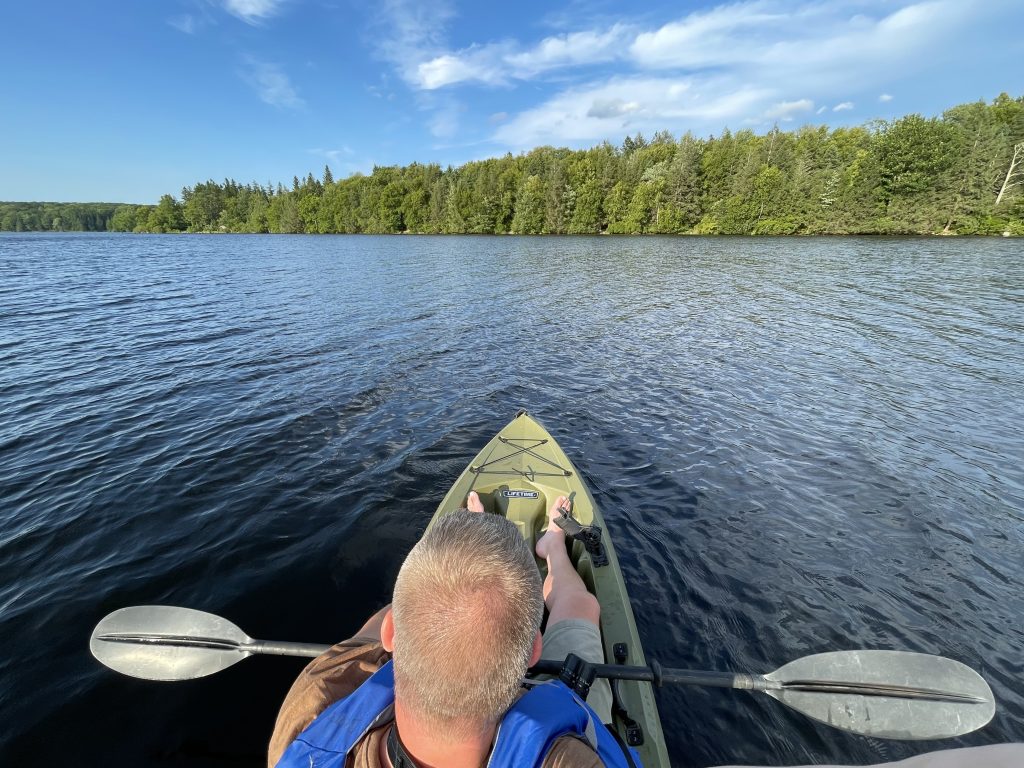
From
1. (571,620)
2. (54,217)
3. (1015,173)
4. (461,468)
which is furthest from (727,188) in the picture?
(54,217)

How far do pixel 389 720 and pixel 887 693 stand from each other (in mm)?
3715

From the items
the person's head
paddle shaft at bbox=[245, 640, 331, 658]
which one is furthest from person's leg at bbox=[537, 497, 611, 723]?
the person's head

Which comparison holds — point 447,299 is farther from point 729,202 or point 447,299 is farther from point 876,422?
point 729,202

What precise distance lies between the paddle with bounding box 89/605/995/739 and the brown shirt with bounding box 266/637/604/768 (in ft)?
4.55

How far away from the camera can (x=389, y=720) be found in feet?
4.76

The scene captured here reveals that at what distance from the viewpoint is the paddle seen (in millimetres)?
3125

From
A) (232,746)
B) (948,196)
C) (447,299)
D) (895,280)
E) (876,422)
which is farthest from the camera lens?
(948,196)

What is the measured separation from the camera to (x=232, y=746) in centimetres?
349

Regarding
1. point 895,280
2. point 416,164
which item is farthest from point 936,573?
point 416,164

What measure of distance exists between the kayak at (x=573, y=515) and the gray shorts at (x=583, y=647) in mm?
148

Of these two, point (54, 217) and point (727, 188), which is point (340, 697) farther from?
point (54, 217)

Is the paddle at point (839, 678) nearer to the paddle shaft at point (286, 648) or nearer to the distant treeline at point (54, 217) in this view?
the paddle shaft at point (286, 648)

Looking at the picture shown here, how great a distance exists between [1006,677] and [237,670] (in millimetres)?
6806

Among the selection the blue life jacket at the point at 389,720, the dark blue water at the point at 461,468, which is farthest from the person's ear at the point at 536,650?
the dark blue water at the point at 461,468
